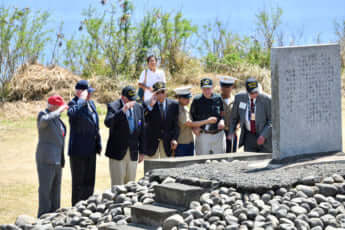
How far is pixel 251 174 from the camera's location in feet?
22.5

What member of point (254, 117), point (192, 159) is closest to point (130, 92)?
point (192, 159)

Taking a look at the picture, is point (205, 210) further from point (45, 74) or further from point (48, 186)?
point (45, 74)

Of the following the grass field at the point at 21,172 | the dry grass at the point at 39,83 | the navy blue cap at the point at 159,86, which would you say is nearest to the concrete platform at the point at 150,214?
the grass field at the point at 21,172

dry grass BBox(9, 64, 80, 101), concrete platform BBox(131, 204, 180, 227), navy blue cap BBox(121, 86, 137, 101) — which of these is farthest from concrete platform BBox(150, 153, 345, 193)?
dry grass BBox(9, 64, 80, 101)

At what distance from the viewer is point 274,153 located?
7742 millimetres

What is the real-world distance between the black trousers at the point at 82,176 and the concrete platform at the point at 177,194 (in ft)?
5.19

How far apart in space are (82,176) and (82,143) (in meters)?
0.47

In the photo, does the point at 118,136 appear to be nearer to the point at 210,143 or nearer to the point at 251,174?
the point at 210,143

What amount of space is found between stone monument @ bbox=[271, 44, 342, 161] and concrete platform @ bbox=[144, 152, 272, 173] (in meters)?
0.63

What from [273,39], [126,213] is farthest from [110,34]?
[126,213]

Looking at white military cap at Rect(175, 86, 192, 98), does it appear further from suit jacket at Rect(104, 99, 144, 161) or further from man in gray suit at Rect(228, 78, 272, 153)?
suit jacket at Rect(104, 99, 144, 161)

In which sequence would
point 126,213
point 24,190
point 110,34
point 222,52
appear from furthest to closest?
point 222,52 → point 110,34 → point 24,190 → point 126,213

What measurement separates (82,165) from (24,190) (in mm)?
2680

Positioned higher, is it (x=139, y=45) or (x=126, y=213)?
(x=139, y=45)
